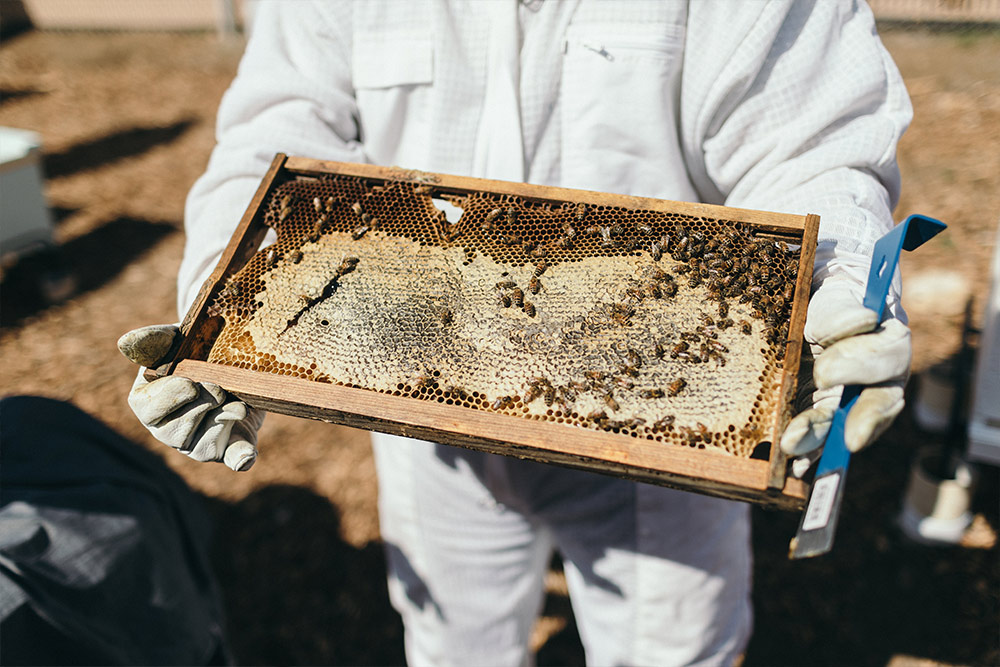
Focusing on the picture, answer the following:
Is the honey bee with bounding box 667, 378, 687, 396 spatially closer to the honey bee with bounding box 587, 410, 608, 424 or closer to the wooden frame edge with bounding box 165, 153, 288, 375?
the honey bee with bounding box 587, 410, 608, 424

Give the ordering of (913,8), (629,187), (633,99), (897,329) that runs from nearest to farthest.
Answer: (897,329), (633,99), (629,187), (913,8)

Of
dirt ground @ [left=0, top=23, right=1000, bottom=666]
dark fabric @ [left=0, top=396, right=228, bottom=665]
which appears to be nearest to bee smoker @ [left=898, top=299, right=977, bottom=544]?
dirt ground @ [left=0, top=23, right=1000, bottom=666]

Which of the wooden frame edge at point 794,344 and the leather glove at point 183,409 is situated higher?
the wooden frame edge at point 794,344

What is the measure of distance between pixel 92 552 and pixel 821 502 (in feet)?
8.92

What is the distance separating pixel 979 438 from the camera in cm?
362

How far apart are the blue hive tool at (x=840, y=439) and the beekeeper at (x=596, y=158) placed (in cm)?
4

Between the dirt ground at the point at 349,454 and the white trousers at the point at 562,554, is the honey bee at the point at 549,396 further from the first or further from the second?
the dirt ground at the point at 349,454

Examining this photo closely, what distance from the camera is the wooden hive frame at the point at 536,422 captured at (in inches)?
64.2

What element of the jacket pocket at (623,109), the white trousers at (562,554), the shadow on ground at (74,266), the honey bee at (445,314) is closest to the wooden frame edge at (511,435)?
the honey bee at (445,314)

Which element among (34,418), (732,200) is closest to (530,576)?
(732,200)

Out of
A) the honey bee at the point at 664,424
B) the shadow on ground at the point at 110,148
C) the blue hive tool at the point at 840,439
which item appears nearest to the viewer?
the blue hive tool at the point at 840,439

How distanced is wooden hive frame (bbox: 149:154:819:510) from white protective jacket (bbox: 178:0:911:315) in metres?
0.24

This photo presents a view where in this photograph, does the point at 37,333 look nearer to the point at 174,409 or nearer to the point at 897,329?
the point at 174,409

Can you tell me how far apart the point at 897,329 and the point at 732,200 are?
891 mm
